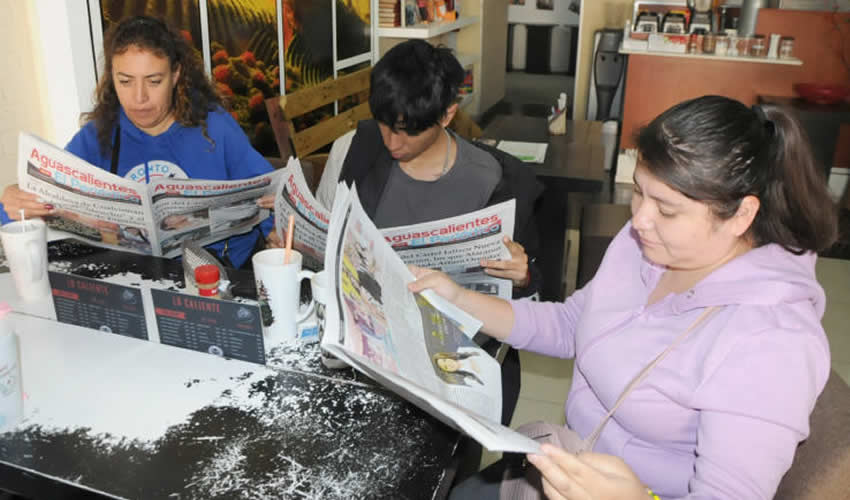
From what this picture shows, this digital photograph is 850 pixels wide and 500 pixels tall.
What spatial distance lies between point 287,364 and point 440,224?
453mm

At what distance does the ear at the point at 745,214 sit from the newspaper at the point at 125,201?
3.88 ft

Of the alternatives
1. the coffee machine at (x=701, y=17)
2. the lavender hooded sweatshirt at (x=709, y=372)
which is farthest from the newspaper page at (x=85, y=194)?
the coffee machine at (x=701, y=17)

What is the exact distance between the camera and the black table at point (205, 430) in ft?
3.20

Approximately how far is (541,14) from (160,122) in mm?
9261

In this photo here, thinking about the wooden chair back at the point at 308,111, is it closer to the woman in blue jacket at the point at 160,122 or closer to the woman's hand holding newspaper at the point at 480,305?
the woman in blue jacket at the point at 160,122

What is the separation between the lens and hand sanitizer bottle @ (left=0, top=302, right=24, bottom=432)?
1013 mm

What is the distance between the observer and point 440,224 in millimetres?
1504

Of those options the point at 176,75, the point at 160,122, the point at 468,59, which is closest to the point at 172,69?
the point at 176,75

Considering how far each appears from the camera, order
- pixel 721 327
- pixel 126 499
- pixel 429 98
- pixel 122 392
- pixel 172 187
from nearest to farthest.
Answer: pixel 126 499, pixel 721 327, pixel 122 392, pixel 172 187, pixel 429 98

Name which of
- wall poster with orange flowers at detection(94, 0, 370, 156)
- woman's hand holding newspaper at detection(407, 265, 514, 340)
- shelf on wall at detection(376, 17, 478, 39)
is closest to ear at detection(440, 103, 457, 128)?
woman's hand holding newspaper at detection(407, 265, 514, 340)

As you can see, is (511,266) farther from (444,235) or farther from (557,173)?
(557,173)

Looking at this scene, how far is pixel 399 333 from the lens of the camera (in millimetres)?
1095

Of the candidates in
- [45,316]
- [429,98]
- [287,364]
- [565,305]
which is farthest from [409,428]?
[429,98]

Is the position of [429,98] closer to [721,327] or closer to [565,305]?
[565,305]
